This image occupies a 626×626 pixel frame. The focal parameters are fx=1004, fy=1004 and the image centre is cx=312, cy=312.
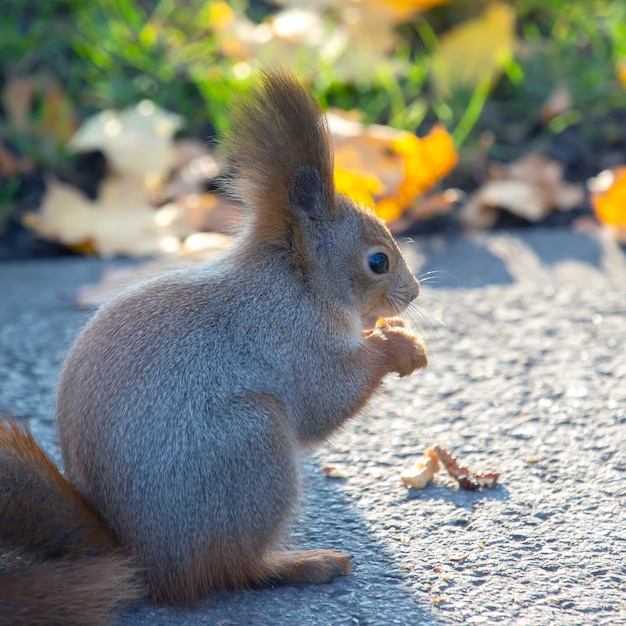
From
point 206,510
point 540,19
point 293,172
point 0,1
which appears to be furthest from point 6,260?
point 540,19

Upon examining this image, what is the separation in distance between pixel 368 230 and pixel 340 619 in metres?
0.90

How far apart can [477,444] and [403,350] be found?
0.42 meters

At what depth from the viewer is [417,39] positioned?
484 cm

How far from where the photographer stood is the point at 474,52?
178 inches

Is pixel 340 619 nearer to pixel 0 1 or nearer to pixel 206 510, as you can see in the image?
pixel 206 510

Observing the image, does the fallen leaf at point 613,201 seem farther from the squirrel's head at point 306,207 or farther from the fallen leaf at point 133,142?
the fallen leaf at point 133,142

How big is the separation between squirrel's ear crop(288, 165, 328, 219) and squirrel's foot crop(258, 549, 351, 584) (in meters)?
0.75

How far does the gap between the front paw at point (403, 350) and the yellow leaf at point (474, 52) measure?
94.0 inches

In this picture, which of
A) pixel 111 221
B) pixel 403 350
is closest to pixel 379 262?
pixel 403 350

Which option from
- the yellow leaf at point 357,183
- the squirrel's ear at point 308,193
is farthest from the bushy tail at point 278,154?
the yellow leaf at point 357,183

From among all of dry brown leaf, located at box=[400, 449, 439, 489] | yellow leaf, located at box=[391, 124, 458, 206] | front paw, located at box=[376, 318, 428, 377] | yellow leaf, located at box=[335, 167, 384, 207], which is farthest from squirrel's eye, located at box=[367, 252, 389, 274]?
yellow leaf, located at box=[391, 124, 458, 206]

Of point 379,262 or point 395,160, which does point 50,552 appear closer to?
point 379,262

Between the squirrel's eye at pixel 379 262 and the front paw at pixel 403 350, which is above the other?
the squirrel's eye at pixel 379 262

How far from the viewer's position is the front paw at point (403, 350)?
2.25m
